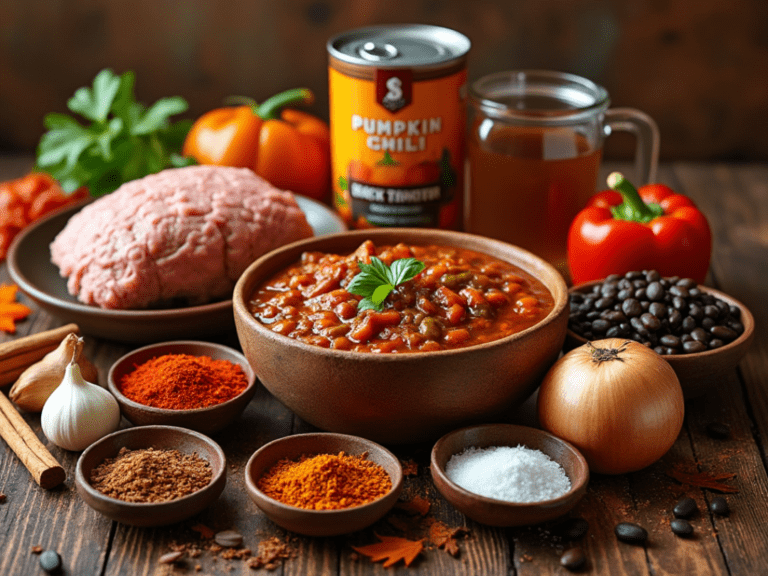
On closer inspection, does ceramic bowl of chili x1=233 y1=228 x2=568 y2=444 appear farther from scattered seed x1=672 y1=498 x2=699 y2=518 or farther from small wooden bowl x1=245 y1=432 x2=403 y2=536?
scattered seed x1=672 y1=498 x2=699 y2=518

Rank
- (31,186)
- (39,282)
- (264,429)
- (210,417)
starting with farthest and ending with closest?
(31,186)
(39,282)
(264,429)
(210,417)

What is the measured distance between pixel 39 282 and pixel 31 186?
0.91 m

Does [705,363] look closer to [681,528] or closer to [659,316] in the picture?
[659,316]

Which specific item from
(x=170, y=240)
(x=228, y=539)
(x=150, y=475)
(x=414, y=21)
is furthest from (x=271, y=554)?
(x=414, y=21)

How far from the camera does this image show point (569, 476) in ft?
7.02

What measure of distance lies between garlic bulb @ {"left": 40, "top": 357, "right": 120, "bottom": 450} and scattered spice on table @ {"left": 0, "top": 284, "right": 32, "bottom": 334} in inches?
31.0

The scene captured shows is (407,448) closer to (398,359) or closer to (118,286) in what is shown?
(398,359)

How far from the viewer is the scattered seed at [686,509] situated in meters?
2.12

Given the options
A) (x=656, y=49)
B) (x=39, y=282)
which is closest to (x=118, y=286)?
(x=39, y=282)

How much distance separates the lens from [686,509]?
2.12 m

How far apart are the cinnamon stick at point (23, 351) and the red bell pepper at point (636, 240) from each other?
70.5 inches

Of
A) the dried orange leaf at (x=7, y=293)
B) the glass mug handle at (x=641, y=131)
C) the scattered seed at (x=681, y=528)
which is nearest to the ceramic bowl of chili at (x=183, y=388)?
the dried orange leaf at (x=7, y=293)

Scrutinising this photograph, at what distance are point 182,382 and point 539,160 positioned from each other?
1560 mm

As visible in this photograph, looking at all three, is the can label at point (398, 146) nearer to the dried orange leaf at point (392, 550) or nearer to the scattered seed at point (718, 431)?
the scattered seed at point (718, 431)
